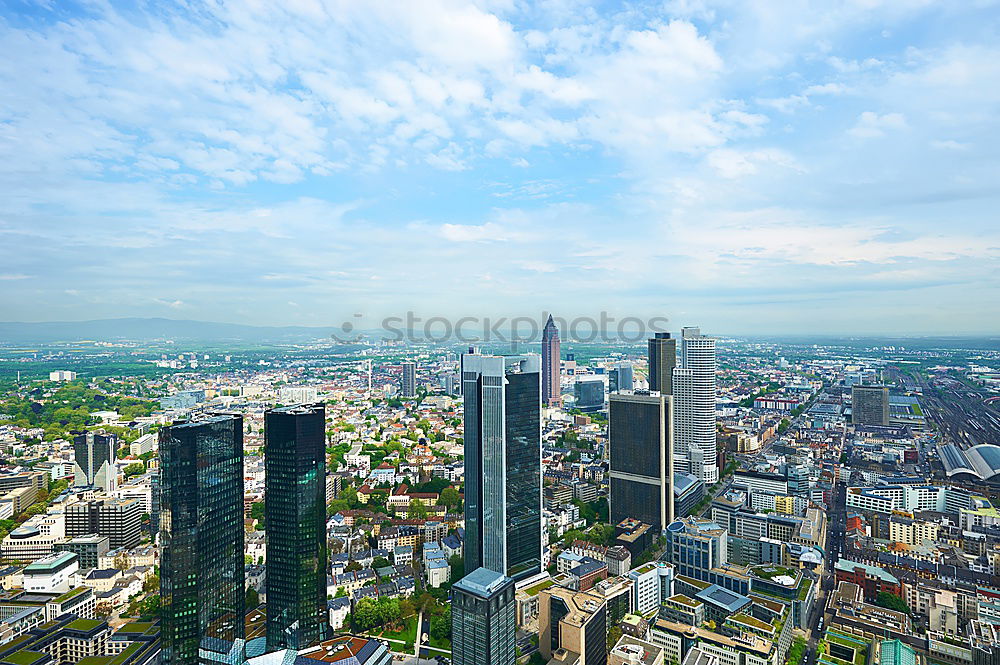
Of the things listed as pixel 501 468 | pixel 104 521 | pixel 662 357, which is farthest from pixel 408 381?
pixel 501 468

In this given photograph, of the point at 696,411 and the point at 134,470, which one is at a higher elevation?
the point at 696,411

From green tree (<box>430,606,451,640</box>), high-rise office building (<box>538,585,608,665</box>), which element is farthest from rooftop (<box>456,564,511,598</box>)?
green tree (<box>430,606,451,640</box>)

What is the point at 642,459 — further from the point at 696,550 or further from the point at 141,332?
the point at 141,332

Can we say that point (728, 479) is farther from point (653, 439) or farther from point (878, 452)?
point (653, 439)

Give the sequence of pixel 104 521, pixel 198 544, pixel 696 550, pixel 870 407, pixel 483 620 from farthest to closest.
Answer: pixel 870 407
pixel 104 521
pixel 696 550
pixel 198 544
pixel 483 620

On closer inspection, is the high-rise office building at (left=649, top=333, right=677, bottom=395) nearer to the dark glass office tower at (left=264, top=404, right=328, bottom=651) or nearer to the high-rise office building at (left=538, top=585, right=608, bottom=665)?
the high-rise office building at (left=538, top=585, right=608, bottom=665)

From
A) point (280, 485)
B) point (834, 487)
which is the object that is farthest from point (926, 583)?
point (280, 485)

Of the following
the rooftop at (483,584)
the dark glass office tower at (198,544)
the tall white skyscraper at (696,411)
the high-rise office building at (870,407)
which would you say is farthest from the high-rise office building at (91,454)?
the high-rise office building at (870,407)
